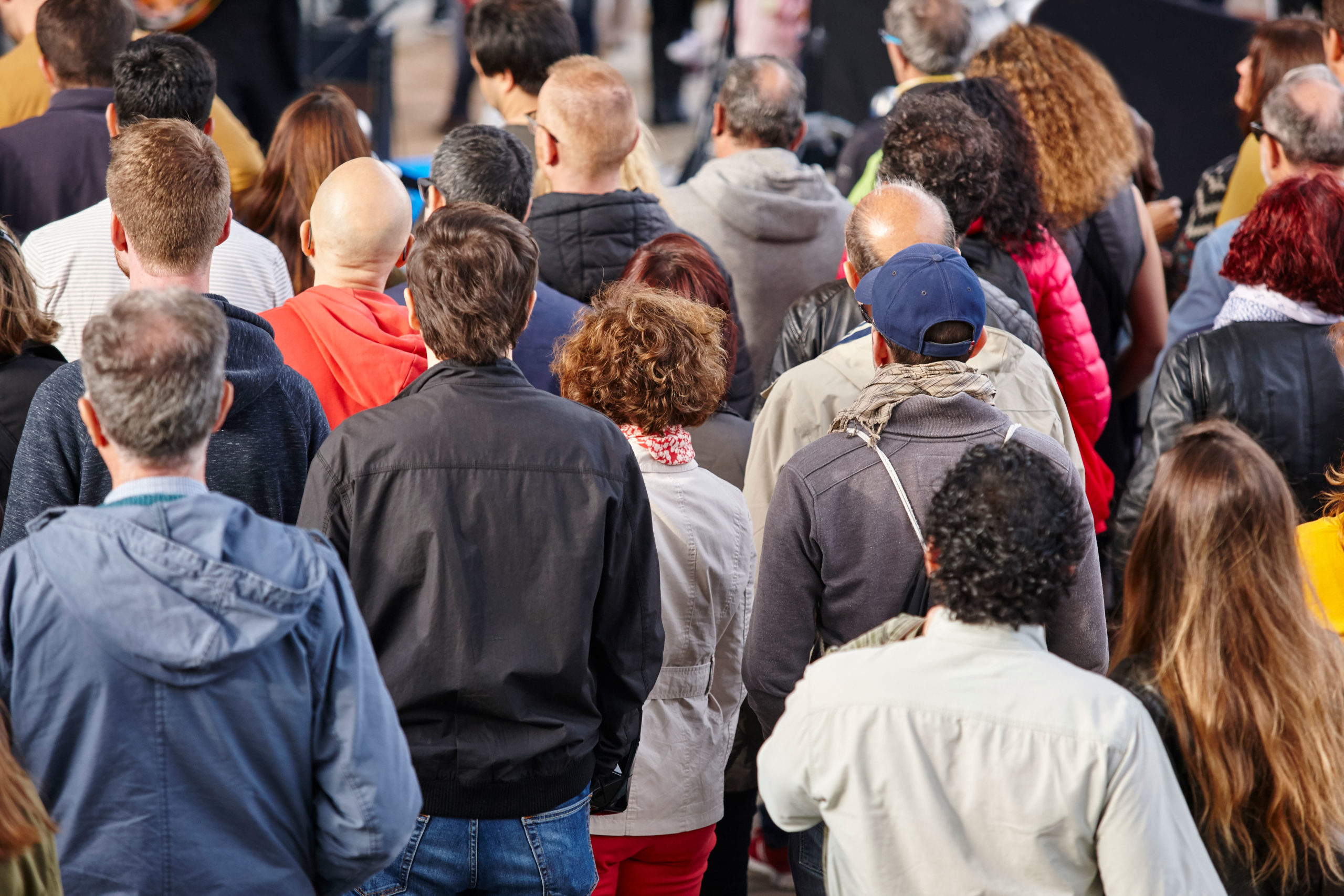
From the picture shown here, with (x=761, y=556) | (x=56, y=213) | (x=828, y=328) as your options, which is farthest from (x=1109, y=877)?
(x=56, y=213)

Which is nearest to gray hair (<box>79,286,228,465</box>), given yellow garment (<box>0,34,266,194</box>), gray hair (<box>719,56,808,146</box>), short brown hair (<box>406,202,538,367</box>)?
short brown hair (<box>406,202,538,367</box>)

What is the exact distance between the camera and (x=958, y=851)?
179 cm

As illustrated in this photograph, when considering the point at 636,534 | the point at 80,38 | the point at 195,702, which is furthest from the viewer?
the point at 80,38

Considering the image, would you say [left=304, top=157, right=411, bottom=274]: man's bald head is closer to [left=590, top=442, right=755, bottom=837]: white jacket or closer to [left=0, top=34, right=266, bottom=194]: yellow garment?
[left=590, top=442, right=755, bottom=837]: white jacket

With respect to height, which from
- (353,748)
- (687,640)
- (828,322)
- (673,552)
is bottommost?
(687,640)

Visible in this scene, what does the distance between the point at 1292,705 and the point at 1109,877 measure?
385 mm

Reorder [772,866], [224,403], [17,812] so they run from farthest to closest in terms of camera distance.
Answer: [772,866]
[224,403]
[17,812]

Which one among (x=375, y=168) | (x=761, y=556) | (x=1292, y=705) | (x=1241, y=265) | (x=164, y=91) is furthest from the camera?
(x=164, y=91)

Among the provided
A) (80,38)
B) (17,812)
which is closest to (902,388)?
(17,812)

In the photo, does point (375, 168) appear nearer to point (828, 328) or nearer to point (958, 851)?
point (828, 328)

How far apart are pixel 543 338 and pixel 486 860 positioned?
4.48ft

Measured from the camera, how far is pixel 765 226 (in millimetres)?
4125

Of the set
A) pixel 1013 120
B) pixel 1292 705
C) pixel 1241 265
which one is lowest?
pixel 1292 705

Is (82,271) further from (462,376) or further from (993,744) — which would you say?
(993,744)
